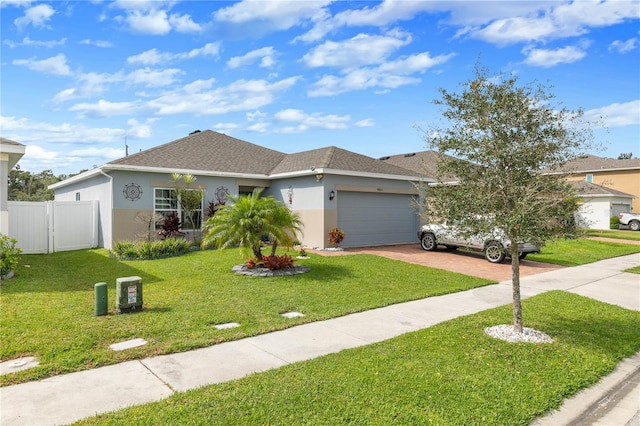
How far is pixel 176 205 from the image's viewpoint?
14773 millimetres

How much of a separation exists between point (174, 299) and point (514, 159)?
21.5 ft

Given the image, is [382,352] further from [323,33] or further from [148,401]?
[323,33]

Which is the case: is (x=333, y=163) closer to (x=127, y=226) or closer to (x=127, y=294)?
(x=127, y=226)

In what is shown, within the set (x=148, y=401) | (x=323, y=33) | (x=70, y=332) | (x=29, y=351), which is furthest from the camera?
(x=323, y=33)

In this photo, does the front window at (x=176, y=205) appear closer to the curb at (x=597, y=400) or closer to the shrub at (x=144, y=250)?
the shrub at (x=144, y=250)

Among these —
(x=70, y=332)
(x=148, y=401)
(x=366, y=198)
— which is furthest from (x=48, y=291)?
(x=366, y=198)

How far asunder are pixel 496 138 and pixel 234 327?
4865mm

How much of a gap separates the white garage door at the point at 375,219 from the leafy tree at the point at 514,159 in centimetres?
1005

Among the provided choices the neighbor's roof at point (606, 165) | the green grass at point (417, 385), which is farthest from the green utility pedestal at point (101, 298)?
the neighbor's roof at point (606, 165)

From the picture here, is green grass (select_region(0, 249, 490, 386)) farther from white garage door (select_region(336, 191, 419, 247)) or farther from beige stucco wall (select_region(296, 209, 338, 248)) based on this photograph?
white garage door (select_region(336, 191, 419, 247))

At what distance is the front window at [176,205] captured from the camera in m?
14.4

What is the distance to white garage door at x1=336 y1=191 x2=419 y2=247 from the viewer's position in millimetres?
15953

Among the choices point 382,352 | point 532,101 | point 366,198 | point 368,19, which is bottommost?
point 382,352

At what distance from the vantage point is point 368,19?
11250 mm
